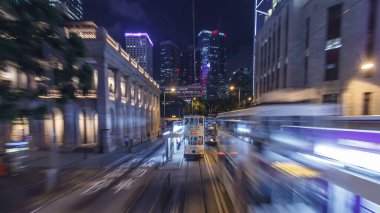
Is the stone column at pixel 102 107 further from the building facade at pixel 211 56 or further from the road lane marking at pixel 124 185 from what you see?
the building facade at pixel 211 56

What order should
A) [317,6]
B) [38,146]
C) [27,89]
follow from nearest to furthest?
[27,89], [317,6], [38,146]

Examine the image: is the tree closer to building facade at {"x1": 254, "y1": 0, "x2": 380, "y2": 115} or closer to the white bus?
building facade at {"x1": 254, "y1": 0, "x2": 380, "y2": 115}

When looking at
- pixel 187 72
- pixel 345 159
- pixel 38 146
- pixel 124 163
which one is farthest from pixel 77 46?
pixel 187 72

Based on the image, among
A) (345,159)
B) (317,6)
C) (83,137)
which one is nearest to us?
(345,159)

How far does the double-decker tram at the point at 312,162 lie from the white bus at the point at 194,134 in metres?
14.3

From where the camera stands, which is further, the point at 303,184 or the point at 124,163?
the point at 124,163

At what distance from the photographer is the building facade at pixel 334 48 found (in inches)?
603

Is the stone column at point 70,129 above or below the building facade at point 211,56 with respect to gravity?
below

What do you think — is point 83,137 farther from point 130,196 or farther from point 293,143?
point 293,143

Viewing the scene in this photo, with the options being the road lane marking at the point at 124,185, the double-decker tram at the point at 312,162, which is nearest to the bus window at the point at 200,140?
the road lane marking at the point at 124,185

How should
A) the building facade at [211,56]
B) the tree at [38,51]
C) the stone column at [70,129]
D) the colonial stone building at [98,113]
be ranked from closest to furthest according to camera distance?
the tree at [38,51], the colonial stone building at [98,113], the stone column at [70,129], the building facade at [211,56]

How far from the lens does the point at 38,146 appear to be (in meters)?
22.9

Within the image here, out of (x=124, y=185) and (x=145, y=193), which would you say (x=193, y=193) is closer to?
(x=145, y=193)

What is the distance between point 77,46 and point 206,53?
36.4 metres
